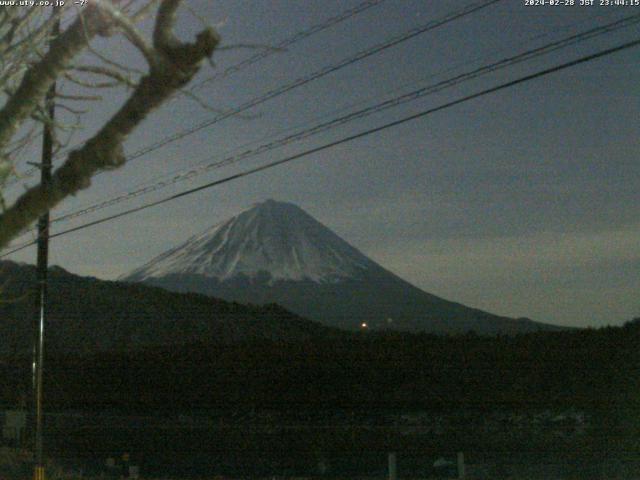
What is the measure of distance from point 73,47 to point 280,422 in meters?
29.5

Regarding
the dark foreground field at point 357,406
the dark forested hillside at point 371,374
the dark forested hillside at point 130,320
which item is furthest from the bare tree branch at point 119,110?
the dark forested hillside at point 130,320

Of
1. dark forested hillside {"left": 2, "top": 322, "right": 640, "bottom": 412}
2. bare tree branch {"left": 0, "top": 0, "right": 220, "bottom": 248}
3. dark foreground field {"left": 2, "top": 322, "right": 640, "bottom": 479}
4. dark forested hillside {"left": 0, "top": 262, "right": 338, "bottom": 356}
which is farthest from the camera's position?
dark forested hillside {"left": 0, "top": 262, "right": 338, "bottom": 356}

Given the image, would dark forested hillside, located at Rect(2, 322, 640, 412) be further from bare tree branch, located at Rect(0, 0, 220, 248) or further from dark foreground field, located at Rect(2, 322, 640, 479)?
bare tree branch, located at Rect(0, 0, 220, 248)

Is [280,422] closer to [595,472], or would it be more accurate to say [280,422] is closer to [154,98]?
[595,472]

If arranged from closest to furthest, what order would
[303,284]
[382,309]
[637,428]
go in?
[637,428] < [382,309] < [303,284]

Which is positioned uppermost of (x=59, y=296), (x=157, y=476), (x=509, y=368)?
(x=59, y=296)

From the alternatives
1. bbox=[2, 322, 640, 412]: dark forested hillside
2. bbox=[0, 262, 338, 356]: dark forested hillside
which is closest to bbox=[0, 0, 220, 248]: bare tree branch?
bbox=[2, 322, 640, 412]: dark forested hillside

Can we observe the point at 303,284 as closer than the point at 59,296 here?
No

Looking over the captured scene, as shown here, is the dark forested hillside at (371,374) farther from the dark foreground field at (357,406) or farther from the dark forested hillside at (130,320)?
the dark forested hillside at (130,320)

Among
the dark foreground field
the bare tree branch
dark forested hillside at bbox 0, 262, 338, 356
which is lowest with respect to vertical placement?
the dark foreground field

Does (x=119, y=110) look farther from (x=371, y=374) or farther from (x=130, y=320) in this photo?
(x=130, y=320)

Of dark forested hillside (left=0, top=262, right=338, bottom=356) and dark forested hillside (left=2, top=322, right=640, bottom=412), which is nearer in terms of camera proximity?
dark forested hillside (left=2, top=322, right=640, bottom=412)

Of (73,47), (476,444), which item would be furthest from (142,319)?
(73,47)

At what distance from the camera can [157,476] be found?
68.4 ft
